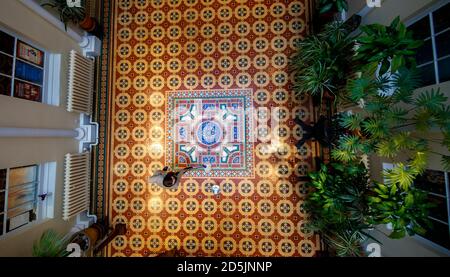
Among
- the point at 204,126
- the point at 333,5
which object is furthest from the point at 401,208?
the point at 204,126

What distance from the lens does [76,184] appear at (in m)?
3.66

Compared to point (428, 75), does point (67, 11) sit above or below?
above

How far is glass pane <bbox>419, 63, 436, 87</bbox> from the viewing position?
238cm

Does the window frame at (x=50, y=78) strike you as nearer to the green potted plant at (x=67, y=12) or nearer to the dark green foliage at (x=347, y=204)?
the green potted plant at (x=67, y=12)

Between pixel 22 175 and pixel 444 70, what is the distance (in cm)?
517

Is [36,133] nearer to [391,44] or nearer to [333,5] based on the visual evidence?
[391,44]

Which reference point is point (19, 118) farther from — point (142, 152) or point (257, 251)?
point (257, 251)

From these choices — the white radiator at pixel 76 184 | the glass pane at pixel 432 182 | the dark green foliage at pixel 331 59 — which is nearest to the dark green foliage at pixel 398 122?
the glass pane at pixel 432 182

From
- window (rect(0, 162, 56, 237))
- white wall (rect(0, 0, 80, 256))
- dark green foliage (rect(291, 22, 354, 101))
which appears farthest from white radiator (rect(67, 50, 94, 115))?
dark green foliage (rect(291, 22, 354, 101))

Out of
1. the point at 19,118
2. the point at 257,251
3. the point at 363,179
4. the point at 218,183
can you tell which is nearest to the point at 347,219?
the point at 363,179

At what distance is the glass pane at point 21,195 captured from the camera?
285 centimetres

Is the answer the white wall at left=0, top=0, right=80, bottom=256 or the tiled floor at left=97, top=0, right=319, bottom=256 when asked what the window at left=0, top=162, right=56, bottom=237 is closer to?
the white wall at left=0, top=0, right=80, bottom=256

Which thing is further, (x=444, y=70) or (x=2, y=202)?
(x=2, y=202)
